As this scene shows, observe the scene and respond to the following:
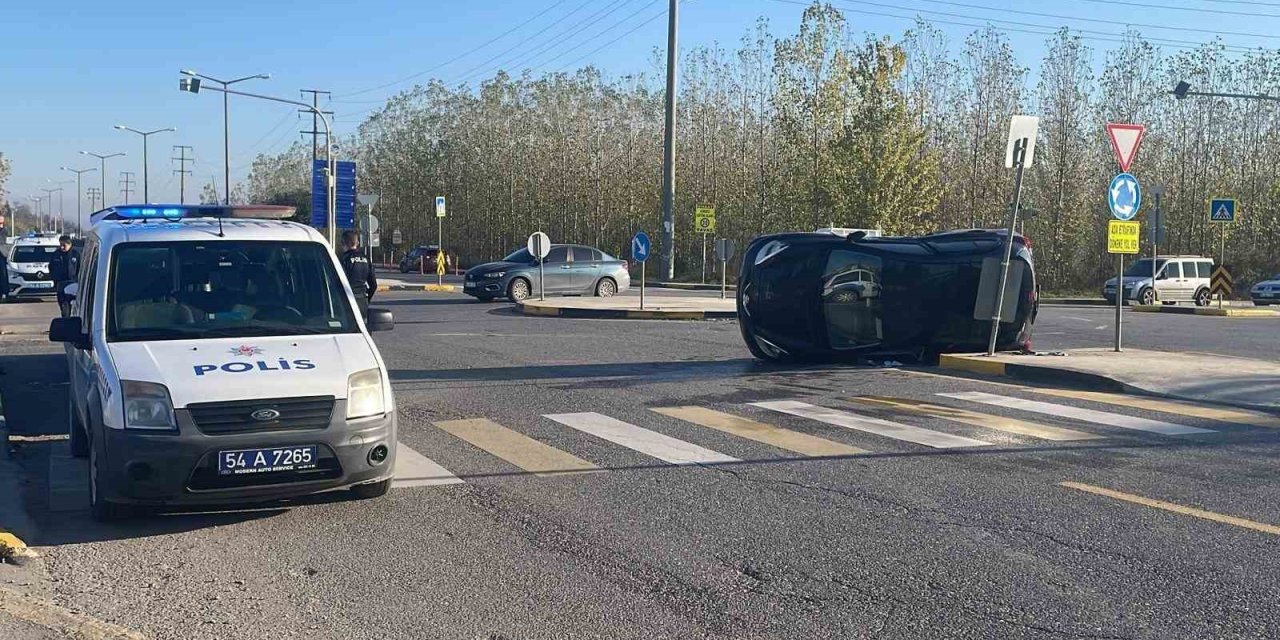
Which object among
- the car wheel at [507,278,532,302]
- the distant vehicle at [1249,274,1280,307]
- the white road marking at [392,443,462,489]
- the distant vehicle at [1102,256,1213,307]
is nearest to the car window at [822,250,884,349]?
the white road marking at [392,443,462,489]

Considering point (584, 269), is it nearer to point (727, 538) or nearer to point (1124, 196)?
point (1124, 196)

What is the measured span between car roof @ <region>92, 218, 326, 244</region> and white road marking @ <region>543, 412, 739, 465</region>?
303 cm

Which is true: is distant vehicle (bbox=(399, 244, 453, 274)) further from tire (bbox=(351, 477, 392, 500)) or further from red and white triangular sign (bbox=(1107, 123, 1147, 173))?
tire (bbox=(351, 477, 392, 500))

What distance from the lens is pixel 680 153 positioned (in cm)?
6091

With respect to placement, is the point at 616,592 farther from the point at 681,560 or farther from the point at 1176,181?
the point at 1176,181

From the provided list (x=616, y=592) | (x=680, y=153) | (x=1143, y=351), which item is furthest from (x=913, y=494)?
(x=680, y=153)

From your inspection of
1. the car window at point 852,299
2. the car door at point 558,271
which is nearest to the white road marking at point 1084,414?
the car window at point 852,299

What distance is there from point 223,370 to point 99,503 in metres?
1.05

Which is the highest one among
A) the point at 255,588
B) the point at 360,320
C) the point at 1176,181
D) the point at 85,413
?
the point at 1176,181

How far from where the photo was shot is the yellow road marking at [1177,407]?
11.1 metres

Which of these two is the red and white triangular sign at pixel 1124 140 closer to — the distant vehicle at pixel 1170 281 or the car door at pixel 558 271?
the car door at pixel 558 271

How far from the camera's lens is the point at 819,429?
1041cm

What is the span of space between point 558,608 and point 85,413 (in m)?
3.86

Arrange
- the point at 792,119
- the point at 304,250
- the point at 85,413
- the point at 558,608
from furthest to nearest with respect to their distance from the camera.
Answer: the point at 792,119 → the point at 304,250 → the point at 85,413 → the point at 558,608
